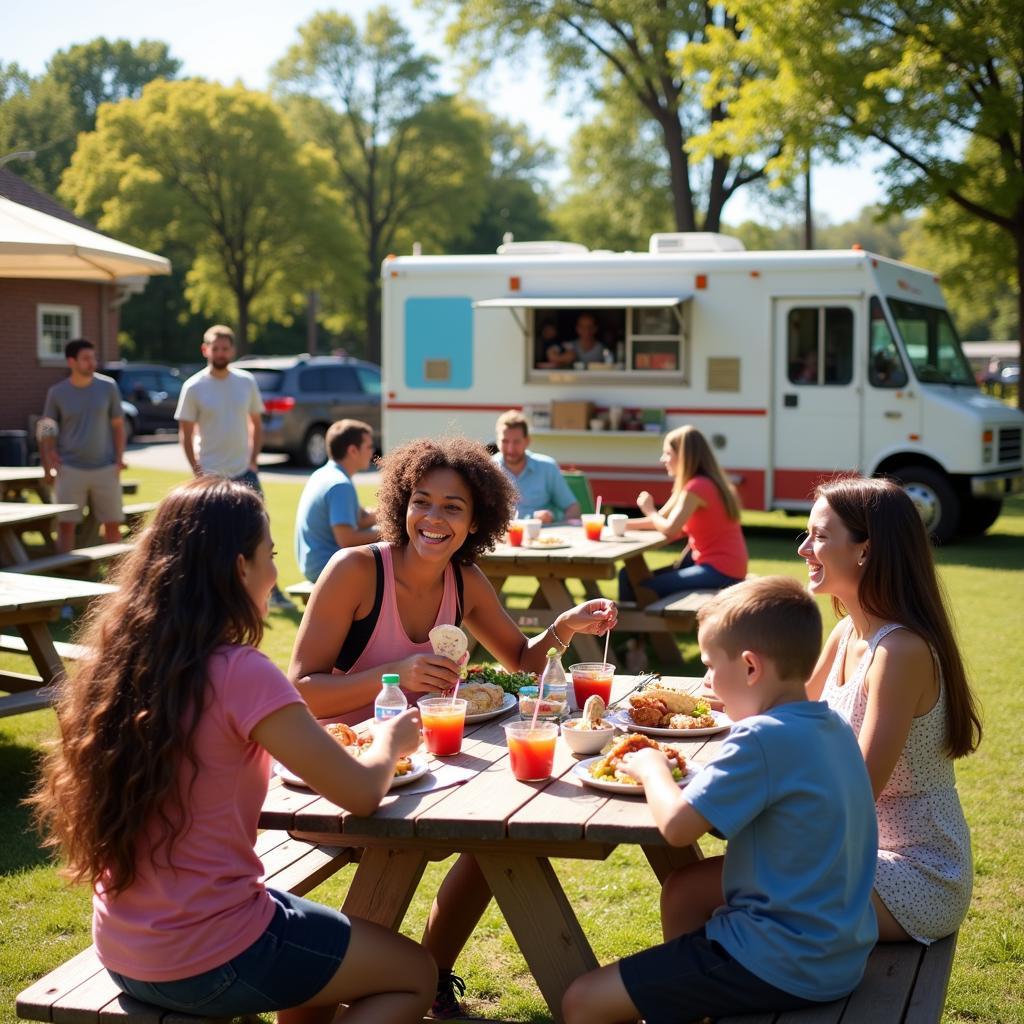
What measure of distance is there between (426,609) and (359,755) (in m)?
0.87

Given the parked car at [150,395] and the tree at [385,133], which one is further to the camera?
the tree at [385,133]

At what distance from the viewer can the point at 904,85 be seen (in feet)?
51.1

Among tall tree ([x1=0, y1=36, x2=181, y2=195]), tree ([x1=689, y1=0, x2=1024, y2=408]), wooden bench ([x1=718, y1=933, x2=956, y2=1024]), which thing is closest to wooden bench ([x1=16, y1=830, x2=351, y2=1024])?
wooden bench ([x1=718, y1=933, x2=956, y2=1024])

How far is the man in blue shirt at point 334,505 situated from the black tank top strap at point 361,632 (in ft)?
11.4

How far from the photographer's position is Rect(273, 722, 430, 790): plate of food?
106 inches

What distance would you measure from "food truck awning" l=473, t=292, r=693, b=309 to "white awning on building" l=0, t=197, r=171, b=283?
186 inches

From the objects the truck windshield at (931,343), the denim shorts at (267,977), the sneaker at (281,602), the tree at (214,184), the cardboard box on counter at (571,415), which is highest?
the tree at (214,184)

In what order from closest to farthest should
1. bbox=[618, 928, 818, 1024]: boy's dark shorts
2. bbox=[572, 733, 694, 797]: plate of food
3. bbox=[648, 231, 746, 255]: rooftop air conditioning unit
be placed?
bbox=[618, 928, 818, 1024]: boy's dark shorts, bbox=[572, 733, 694, 797]: plate of food, bbox=[648, 231, 746, 255]: rooftop air conditioning unit

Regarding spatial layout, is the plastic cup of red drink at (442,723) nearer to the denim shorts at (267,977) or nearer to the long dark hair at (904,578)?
the denim shorts at (267,977)

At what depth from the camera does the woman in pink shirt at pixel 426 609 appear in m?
3.32

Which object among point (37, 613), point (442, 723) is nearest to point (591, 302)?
point (37, 613)

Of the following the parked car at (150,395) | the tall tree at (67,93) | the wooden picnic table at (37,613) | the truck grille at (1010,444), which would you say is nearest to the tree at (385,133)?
the tall tree at (67,93)

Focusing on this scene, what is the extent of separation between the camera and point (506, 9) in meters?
22.9

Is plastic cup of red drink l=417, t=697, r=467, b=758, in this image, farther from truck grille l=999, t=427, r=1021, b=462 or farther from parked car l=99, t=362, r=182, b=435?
parked car l=99, t=362, r=182, b=435
